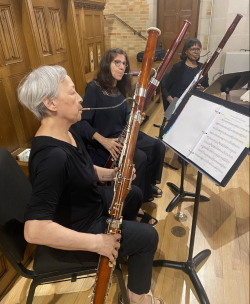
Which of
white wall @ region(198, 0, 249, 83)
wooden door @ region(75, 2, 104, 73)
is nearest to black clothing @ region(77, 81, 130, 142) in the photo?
wooden door @ region(75, 2, 104, 73)

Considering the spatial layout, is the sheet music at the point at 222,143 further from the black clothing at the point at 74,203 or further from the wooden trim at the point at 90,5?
the wooden trim at the point at 90,5

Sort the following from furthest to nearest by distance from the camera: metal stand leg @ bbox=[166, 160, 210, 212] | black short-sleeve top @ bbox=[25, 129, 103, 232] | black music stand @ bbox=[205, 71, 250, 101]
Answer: metal stand leg @ bbox=[166, 160, 210, 212] < black music stand @ bbox=[205, 71, 250, 101] < black short-sleeve top @ bbox=[25, 129, 103, 232]

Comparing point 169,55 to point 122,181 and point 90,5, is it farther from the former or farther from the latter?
point 90,5

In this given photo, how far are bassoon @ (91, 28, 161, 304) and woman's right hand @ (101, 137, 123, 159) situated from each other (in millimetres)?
586

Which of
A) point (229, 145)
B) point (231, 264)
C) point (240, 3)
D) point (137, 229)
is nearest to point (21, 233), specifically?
point (137, 229)

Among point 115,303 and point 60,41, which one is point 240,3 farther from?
point 115,303

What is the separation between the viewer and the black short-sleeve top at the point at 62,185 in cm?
79

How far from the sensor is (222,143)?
897 mm

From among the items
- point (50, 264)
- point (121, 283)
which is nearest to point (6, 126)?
point (50, 264)

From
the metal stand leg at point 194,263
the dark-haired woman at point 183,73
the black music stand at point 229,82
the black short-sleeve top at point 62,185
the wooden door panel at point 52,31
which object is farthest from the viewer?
the dark-haired woman at point 183,73

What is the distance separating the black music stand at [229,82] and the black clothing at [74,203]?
3.29ft

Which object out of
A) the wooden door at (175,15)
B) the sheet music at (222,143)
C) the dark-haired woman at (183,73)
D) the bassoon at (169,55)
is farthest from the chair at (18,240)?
the wooden door at (175,15)

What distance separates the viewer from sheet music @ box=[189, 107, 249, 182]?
2.73 ft

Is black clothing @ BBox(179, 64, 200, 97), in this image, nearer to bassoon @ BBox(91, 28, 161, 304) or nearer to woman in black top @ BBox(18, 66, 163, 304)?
bassoon @ BBox(91, 28, 161, 304)
